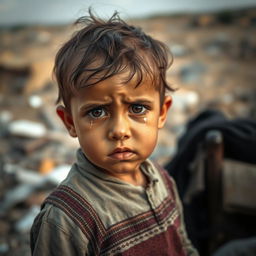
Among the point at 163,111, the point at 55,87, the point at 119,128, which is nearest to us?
the point at 119,128

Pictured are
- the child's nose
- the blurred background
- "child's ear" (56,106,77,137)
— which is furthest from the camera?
the blurred background

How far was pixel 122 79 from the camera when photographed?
3.78ft

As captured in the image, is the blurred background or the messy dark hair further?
the blurred background

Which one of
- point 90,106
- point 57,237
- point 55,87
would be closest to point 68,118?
point 90,106

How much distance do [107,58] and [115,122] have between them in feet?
0.72

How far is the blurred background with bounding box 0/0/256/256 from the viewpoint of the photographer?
2.92 m

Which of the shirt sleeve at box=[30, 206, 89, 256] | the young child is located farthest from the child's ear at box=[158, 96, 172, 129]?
the shirt sleeve at box=[30, 206, 89, 256]

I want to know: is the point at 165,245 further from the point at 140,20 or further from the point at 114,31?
the point at 140,20

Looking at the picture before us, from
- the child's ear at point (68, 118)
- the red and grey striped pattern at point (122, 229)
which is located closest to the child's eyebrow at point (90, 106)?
the child's ear at point (68, 118)

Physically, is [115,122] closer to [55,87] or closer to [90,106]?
[90,106]

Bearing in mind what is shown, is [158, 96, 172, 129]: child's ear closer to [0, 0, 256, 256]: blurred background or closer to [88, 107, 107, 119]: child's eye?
[88, 107, 107, 119]: child's eye

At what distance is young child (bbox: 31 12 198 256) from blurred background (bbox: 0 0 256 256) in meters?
0.48

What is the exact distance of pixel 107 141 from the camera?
1.18m

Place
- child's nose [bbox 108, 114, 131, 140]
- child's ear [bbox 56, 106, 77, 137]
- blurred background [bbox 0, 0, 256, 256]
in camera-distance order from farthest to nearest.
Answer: blurred background [bbox 0, 0, 256, 256] → child's ear [bbox 56, 106, 77, 137] → child's nose [bbox 108, 114, 131, 140]
